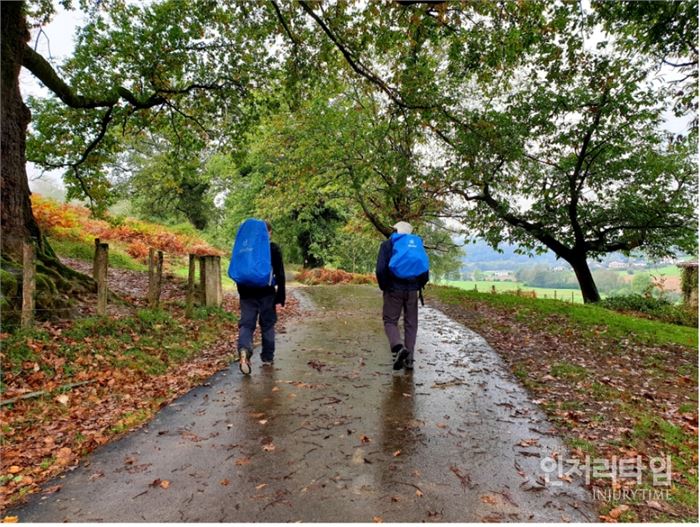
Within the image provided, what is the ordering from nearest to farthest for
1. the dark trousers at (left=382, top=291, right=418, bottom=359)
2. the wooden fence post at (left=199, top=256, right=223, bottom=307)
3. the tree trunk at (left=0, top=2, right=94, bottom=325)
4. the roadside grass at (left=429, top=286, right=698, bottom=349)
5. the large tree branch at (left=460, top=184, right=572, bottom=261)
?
the dark trousers at (left=382, top=291, right=418, bottom=359) → the tree trunk at (left=0, top=2, right=94, bottom=325) → the roadside grass at (left=429, top=286, right=698, bottom=349) → the wooden fence post at (left=199, top=256, right=223, bottom=307) → the large tree branch at (left=460, top=184, right=572, bottom=261)

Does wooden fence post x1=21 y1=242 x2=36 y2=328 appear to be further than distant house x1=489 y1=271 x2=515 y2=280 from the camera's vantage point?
No

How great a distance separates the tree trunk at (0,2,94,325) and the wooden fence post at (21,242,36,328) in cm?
59

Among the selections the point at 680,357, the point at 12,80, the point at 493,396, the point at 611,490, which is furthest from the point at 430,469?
the point at 12,80

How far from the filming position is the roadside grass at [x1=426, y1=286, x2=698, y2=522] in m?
3.51

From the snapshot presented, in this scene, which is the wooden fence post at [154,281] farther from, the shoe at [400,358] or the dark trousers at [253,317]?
the shoe at [400,358]

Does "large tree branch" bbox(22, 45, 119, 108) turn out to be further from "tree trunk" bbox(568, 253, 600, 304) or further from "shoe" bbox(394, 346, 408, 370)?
"tree trunk" bbox(568, 253, 600, 304)

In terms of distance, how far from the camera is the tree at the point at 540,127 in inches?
307

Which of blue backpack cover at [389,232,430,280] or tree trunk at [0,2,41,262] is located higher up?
tree trunk at [0,2,41,262]

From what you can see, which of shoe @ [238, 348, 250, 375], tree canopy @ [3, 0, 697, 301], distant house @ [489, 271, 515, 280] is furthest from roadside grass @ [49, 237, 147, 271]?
distant house @ [489, 271, 515, 280]

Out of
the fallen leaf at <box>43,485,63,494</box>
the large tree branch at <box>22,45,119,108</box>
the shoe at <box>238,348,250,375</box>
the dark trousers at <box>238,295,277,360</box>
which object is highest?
the large tree branch at <box>22,45,119,108</box>

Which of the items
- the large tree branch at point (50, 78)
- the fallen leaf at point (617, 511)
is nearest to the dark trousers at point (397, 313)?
the fallen leaf at point (617, 511)

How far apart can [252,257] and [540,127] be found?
12728 millimetres

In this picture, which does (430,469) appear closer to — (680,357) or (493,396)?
(493,396)

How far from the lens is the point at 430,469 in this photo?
3426mm
